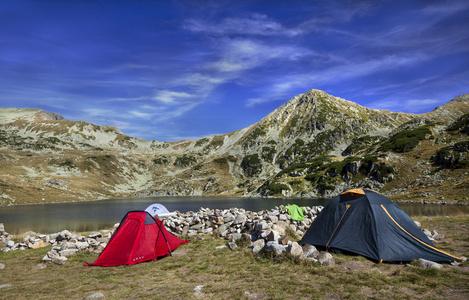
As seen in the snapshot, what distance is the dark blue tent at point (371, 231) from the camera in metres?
12.5

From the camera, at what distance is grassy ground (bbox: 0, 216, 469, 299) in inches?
345

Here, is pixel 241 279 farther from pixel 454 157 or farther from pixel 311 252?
pixel 454 157

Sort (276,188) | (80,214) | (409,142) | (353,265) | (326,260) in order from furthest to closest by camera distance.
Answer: (276,188) < (409,142) < (80,214) < (326,260) < (353,265)

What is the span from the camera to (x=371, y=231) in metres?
13.4

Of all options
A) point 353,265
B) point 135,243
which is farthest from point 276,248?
point 135,243

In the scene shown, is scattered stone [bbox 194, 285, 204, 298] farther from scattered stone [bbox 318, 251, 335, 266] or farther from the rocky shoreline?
scattered stone [bbox 318, 251, 335, 266]

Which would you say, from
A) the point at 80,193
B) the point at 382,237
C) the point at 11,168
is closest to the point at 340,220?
the point at 382,237

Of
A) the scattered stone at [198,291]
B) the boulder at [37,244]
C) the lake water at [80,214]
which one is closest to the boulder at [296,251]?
the scattered stone at [198,291]

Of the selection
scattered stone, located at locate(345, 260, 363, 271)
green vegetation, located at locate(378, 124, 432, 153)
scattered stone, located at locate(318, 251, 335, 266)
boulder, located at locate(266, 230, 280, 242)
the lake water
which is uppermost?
green vegetation, located at locate(378, 124, 432, 153)

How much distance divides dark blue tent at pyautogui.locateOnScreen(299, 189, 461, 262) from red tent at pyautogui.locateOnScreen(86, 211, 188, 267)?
380 inches

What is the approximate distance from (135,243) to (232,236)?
7070 mm

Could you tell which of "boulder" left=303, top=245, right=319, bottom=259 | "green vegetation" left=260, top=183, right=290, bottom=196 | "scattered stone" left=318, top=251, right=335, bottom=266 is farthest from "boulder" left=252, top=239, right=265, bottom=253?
"green vegetation" left=260, top=183, right=290, bottom=196

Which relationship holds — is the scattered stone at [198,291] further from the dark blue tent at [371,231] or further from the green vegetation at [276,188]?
the green vegetation at [276,188]

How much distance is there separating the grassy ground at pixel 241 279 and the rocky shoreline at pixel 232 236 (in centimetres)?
75
